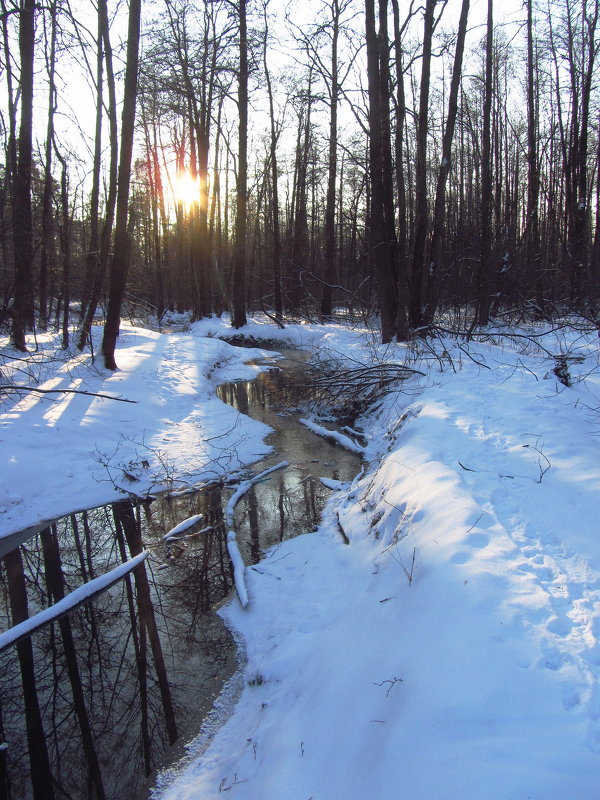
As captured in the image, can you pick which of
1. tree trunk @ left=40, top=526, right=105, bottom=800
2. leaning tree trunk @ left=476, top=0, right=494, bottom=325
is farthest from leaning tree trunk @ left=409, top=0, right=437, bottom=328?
tree trunk @ left=40, top=526, right=105, bottom=800

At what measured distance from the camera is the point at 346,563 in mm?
4527

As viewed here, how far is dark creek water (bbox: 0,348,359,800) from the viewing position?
A: 2871mm

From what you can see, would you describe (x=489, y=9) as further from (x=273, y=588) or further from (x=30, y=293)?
(x=273, y=588)

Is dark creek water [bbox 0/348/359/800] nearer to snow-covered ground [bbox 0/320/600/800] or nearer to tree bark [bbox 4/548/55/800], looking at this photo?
tree bark [bbox 4/548/55/800]

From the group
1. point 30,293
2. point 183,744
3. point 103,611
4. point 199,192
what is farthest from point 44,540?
point 199,192

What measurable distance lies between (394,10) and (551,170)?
15.6 meters

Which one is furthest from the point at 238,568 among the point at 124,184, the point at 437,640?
the point at 124,184

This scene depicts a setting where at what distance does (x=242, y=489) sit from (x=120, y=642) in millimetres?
2869

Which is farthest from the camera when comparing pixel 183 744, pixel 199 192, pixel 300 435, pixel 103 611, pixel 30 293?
pixel 199 192

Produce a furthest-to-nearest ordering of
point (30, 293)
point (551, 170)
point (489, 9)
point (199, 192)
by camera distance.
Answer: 1. point (551, 170)
2. point (199, 192)
3. point (489, 9)
4. point (30, 293)

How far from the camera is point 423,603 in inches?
119

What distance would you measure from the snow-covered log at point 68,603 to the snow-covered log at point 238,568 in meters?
0.91

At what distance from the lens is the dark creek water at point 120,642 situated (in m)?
2.87

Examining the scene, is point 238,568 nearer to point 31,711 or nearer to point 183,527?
point 183,527
